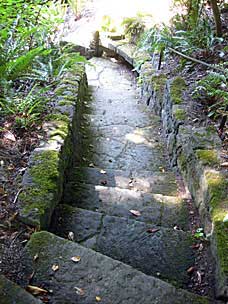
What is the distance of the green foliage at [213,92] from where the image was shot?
3.59 meters

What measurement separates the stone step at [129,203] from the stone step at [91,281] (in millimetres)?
978

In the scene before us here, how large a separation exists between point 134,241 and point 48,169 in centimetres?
79

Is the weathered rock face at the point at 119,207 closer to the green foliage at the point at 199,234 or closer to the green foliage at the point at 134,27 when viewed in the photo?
the green foliage at the point at 199,234

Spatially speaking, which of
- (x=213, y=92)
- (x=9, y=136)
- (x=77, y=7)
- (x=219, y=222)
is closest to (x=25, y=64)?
(x=9, y=136)

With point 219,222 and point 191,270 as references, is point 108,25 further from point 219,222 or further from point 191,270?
point 191,270

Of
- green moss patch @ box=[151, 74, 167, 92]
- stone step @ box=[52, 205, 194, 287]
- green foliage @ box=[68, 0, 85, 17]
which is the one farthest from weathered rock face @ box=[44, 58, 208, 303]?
green foliage @ box=[68, 0, 85, 17]

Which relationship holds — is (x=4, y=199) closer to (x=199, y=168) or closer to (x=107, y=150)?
(x=199, y=168)

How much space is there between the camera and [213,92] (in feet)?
11.8

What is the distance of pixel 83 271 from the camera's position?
1914 mm

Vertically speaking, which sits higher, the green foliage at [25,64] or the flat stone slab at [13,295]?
the green foliage at [25,64]

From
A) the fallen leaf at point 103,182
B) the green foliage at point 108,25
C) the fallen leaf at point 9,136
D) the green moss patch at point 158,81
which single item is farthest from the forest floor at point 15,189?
the green foliage at point 108,25

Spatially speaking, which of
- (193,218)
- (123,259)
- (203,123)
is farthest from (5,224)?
(203,123)

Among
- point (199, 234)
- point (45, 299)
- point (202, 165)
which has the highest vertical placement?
point (202, 165)

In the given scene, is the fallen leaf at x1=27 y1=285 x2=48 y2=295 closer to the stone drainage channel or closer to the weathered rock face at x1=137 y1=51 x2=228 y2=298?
the stone drainage channel
